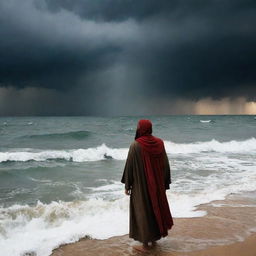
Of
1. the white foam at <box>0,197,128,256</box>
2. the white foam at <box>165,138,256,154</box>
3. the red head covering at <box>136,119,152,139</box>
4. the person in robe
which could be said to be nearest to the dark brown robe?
the person in robe

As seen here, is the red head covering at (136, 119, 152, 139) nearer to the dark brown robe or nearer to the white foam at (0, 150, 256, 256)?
the dark brown robe

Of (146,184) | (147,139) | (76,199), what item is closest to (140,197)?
(146,184)

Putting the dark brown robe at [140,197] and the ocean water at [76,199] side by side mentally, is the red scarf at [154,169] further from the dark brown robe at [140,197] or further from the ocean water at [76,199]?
the ocean water at [76,199]

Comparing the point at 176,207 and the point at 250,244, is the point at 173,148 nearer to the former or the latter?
the point at 176,207

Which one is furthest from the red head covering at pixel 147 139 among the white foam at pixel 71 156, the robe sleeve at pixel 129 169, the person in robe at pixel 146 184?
the white foam at pixel 71 156

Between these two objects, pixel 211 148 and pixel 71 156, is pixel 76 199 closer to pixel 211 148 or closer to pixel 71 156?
pixel 71 156

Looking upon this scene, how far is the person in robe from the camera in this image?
3.71m

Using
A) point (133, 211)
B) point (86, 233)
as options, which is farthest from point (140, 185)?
point (86, 233)

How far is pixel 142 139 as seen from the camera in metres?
3.76

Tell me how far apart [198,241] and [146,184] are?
54.4 inches

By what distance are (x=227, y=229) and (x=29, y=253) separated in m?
3.06

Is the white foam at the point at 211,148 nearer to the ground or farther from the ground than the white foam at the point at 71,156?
nearer to the ground

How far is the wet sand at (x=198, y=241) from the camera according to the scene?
13.2 ft

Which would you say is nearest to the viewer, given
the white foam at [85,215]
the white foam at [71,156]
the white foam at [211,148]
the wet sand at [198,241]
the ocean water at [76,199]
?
the wet sand at [198,241]
